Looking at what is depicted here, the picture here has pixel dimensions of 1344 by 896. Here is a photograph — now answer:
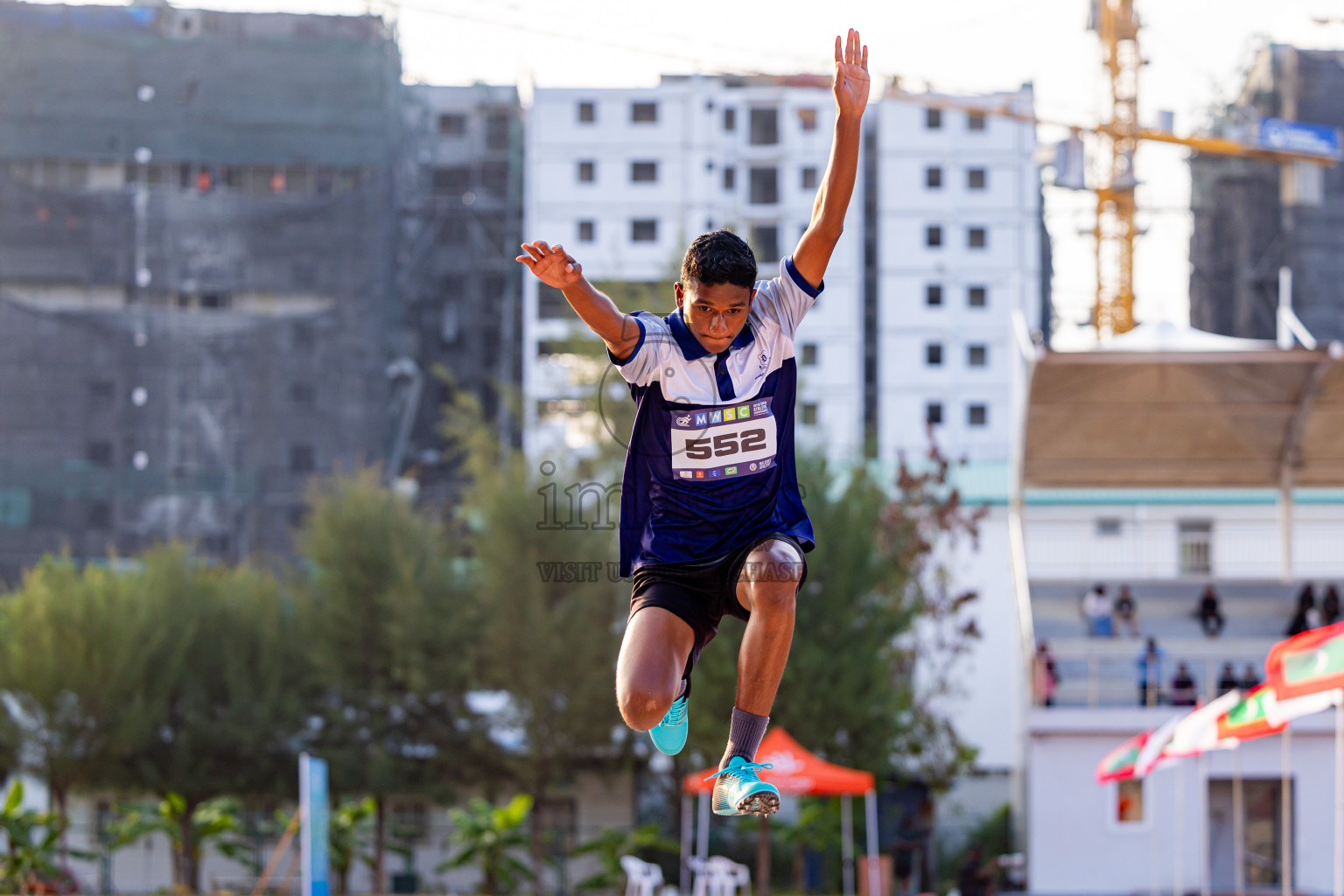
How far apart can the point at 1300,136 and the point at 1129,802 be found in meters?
50.1

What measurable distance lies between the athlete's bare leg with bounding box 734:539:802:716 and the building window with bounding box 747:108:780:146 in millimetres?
76253

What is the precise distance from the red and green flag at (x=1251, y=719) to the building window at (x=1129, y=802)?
52.8 feet

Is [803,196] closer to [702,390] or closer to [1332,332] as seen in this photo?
[1332,332]

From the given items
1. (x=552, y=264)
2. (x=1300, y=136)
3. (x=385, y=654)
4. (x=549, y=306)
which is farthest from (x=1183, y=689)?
(x=1300, y=136)

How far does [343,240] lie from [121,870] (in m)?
34.1

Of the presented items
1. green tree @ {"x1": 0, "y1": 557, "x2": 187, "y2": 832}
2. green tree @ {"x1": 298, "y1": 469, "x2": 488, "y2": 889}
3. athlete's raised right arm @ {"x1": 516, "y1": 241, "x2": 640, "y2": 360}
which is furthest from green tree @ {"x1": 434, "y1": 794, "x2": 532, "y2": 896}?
athlete's raised right arm @ {"x1": 516, "y1": 241, "x2": 640, "y2": 360}

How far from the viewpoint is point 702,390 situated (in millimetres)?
6441

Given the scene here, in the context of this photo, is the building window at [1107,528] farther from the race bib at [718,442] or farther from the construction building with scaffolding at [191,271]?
the race bib at [718,442]

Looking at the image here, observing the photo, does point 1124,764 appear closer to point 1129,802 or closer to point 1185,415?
point 1129,802

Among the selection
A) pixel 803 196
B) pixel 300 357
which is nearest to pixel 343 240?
pixel 300 357

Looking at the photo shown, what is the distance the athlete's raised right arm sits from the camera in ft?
19.5

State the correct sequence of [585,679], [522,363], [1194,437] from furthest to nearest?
[522,363] → [585,679] → [1194,437]

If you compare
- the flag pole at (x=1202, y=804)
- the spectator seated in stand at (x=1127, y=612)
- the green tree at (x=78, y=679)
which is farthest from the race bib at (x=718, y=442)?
the green tree at (x=78, y=679)

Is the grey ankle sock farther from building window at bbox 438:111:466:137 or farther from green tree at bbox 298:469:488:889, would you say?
building window at bbox 438:111:466:137
